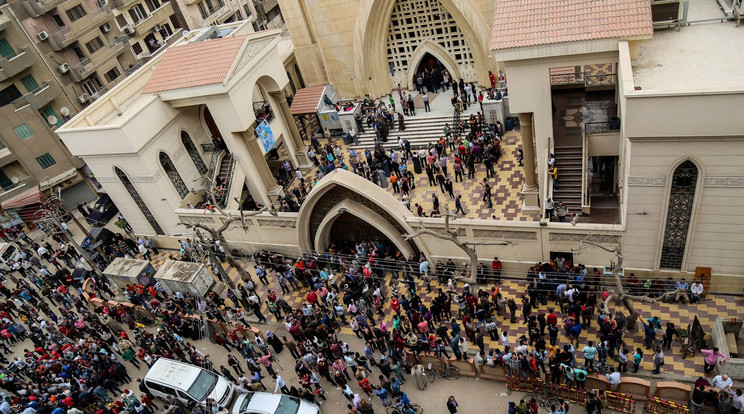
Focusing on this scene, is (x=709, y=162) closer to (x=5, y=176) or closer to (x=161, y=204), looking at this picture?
(x=161, y=204)

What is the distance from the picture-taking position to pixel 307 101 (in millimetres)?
36312

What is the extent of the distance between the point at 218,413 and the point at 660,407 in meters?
14.4

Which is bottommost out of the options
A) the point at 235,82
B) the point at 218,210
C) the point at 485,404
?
the point at 485,404

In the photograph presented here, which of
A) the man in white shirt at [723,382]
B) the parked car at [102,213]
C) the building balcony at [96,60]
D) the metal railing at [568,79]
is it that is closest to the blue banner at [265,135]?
the parked car at [102,213]

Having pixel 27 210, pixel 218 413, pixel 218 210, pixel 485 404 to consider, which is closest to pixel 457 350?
pixel 485 404

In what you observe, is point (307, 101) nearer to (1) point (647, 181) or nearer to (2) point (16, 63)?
(2) point (16, 63)

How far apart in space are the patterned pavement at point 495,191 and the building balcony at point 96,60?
26.1m

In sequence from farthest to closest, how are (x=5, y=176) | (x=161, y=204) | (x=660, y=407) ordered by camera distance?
(x=5, y=176) → (x=161, y=204) → (x=660, y=407)

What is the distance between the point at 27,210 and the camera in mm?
36562

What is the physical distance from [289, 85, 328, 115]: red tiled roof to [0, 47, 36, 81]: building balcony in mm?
18232

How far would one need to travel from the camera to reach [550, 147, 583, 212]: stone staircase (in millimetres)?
22188

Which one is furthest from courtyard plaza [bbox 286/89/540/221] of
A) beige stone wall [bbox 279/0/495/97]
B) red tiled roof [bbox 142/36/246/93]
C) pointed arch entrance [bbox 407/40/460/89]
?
red tiled roof [bbox 142/36/246/93]

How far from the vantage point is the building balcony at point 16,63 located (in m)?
34.2

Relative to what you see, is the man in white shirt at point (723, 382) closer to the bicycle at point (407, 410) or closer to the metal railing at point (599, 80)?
the bicycle at point (407, 410)
